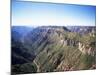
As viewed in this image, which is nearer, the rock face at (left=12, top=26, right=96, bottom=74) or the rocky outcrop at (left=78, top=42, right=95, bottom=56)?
the rock face at (left=12, top=26, right=96, bottom=74)

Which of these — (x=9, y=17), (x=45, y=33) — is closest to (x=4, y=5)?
(x=9, y=17)

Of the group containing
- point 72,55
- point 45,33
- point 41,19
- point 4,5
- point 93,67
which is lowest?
point 93,67

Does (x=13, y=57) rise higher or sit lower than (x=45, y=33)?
lower

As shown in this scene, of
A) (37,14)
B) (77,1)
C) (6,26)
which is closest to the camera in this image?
(6,26)

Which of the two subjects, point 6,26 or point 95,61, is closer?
point 6,26

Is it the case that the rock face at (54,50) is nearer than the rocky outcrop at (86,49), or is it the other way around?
the rock face at (54,50)

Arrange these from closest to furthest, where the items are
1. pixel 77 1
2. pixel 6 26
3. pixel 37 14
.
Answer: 1. pixel 6 26
2. pixel 37 14
3. pixel 77 1

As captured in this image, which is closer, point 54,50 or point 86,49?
point 54,50

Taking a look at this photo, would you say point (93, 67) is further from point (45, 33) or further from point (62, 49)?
point (45, 33)
